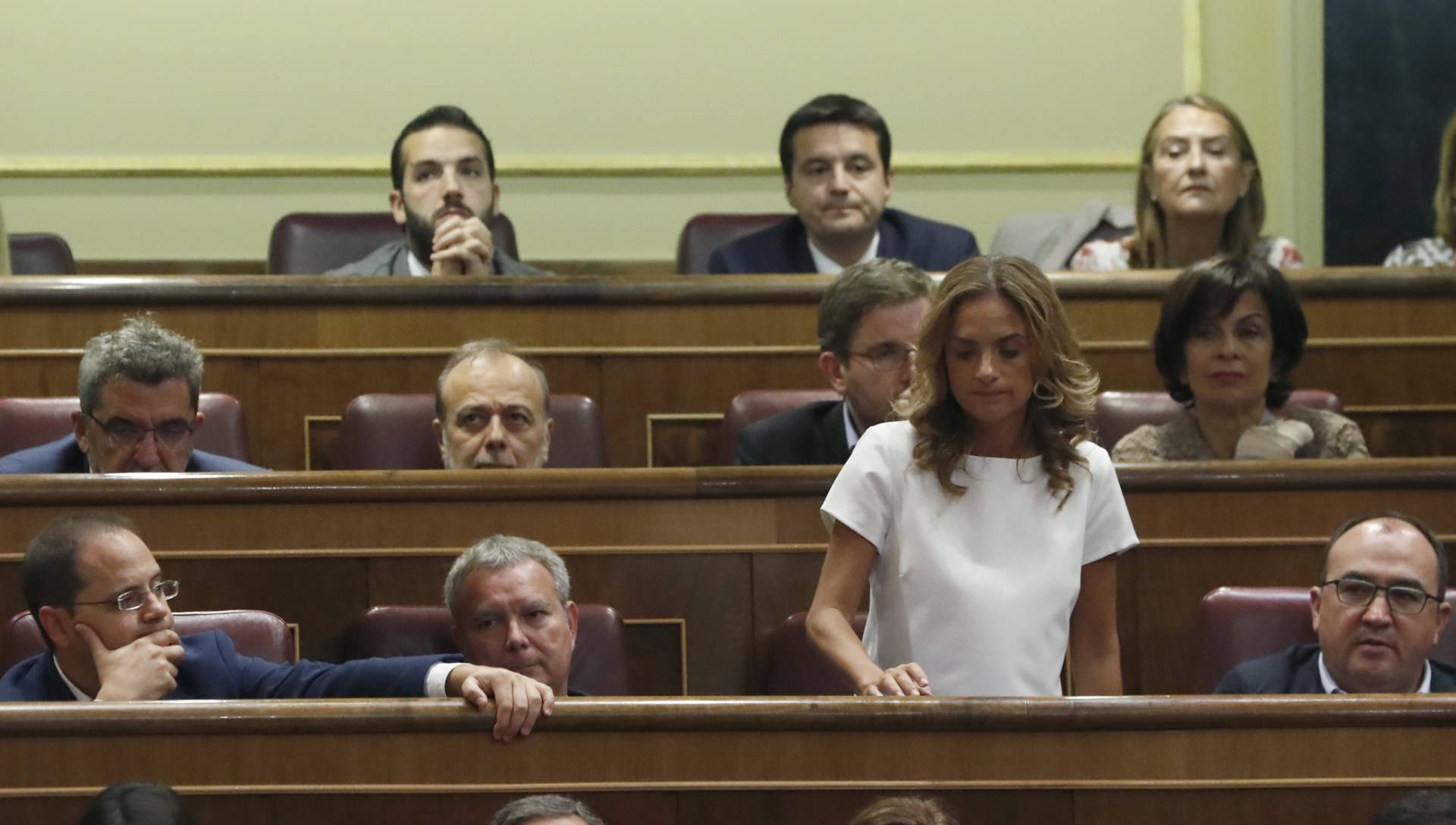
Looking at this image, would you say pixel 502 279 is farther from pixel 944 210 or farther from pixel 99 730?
pixel 944 210

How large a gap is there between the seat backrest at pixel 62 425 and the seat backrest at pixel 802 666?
62 centimetres

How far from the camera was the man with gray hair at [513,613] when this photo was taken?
1.35m

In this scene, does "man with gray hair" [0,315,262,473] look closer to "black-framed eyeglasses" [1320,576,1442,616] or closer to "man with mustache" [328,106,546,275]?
"man with mustache" [328,106,546,275]

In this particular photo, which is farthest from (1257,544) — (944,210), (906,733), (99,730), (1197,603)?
(944,210)

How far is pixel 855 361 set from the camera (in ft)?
5.52

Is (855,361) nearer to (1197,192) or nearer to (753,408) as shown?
(753,408)

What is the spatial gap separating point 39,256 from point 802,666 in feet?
4.70

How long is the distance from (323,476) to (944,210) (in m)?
1.56

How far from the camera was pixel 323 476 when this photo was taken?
60.7 inches

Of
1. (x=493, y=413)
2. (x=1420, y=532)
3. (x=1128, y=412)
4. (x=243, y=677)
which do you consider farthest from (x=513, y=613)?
(x=1128, y=412)

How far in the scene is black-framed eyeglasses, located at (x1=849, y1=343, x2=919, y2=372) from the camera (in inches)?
65.7

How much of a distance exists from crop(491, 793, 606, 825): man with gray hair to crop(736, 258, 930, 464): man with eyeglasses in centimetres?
62

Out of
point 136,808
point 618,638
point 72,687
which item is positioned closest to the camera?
point 136,808

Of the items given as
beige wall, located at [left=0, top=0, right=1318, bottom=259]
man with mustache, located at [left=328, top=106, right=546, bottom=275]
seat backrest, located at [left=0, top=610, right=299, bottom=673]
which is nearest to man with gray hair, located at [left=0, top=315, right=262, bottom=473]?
seat backrest, located at [left=0, top=610, right=299, bottom=673]
